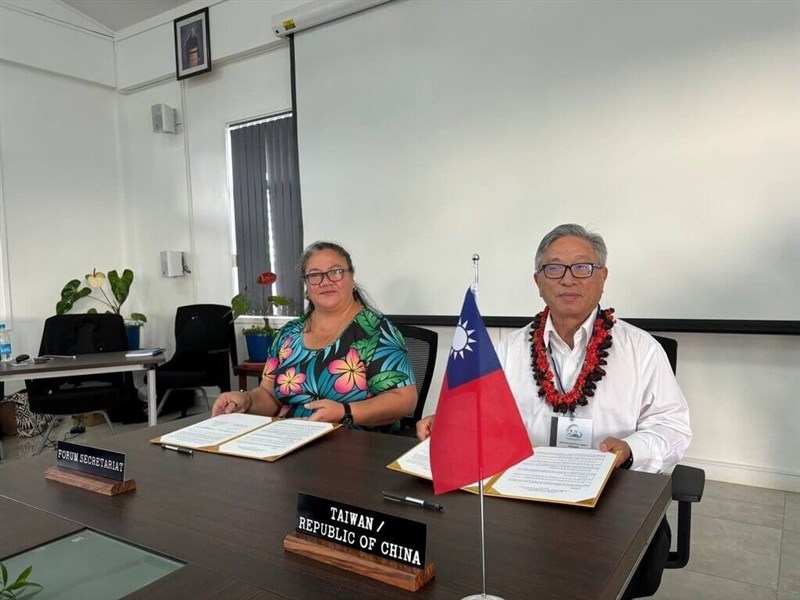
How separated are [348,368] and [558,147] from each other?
2.00m

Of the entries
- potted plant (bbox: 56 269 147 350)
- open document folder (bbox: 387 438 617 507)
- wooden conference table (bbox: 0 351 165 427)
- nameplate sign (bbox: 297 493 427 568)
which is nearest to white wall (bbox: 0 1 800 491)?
potted plant (bbox: 56 269 147 350)

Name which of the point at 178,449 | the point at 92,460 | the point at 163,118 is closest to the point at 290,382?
the point at 178,449

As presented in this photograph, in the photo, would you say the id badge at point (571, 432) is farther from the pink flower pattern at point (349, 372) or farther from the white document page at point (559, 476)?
the pink flower pattern at point (349, 372)

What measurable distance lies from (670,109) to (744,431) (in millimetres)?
1683

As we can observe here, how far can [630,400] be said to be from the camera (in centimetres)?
152

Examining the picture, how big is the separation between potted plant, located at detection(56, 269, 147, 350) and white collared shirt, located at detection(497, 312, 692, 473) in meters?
4.33

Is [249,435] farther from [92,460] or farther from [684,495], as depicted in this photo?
[684,495]

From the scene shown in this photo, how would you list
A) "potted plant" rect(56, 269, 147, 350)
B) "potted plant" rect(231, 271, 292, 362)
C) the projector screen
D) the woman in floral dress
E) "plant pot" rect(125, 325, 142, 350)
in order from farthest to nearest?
"plant pot" rect(125, 325, 142, 350), "potted plant" rect(56, 269, 147, 350), "potted plant" rect(231, 271, 292, 362), the projector screen, the woman in floral dress

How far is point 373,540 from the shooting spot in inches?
31.8

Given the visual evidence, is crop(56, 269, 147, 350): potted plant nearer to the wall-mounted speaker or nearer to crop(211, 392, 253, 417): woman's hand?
the wall-mounted speaker

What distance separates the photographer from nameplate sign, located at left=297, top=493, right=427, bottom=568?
0.77 m

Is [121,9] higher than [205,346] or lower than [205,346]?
higher

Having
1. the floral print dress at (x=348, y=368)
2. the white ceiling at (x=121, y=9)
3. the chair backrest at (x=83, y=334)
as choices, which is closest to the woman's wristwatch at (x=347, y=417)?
the floral print dress at (x=348, y=368)

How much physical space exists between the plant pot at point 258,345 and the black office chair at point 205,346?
0.24 metres
